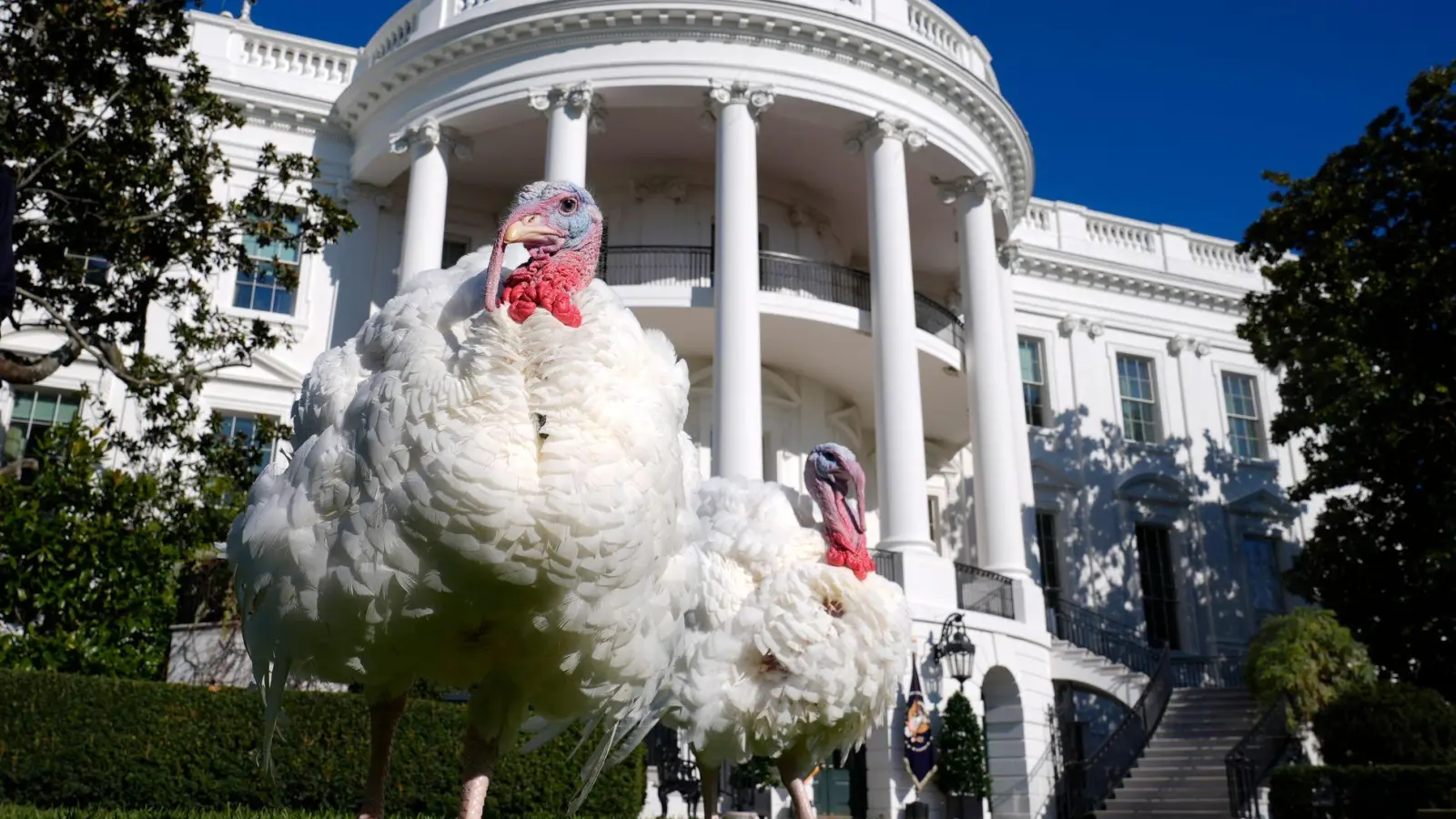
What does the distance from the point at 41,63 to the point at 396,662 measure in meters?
9.67

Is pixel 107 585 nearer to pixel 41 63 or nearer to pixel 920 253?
pixel 41 63

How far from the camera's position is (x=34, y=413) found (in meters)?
17.8

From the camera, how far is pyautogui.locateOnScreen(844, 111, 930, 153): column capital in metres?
18.4

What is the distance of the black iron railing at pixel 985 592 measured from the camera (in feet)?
56.2

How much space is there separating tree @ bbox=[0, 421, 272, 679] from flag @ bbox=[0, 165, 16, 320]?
8.61 metres

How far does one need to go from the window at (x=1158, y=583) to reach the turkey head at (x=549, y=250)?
2278 centimetres

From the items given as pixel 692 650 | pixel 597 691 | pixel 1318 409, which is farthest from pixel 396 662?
pixel 1318 409

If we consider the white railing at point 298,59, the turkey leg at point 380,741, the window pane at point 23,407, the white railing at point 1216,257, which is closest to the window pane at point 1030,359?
the white railing at point 1216,257

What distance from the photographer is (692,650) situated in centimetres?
600

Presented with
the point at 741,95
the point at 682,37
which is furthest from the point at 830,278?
the point at 682,37

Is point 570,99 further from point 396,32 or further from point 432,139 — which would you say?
point 396,32

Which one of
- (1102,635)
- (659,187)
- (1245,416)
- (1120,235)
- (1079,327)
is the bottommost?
(1102,635)

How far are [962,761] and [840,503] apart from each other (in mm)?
9194

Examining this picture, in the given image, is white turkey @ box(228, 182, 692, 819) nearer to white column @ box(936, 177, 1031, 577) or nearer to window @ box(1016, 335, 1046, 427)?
white column @ box(936, 177, 1031, 577)
